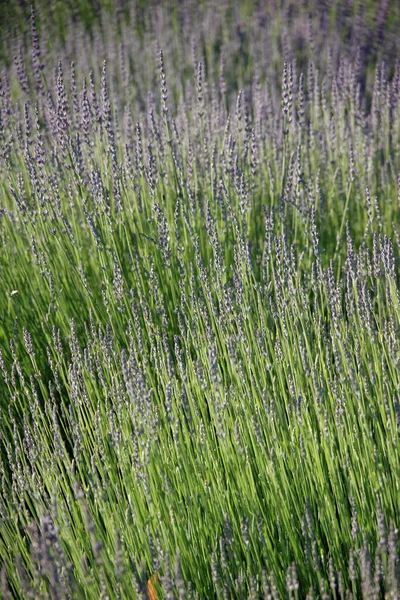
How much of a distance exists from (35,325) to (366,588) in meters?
2.14

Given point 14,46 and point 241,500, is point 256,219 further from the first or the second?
point 14,46

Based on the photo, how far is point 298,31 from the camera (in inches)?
314

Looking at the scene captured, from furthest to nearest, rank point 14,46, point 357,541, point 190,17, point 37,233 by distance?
point 190,17, point 14,46, point 37,233, point 357,541

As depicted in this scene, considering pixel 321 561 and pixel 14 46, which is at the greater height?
pixel 14 46

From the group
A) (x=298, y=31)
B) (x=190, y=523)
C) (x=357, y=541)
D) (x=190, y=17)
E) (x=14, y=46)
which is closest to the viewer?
(x=357, y=541)

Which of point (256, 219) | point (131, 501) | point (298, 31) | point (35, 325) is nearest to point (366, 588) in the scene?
point (131, 501)

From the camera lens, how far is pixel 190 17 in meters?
8.50

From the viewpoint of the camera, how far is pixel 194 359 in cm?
280

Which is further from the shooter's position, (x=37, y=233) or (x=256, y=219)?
(x=256, y=219)

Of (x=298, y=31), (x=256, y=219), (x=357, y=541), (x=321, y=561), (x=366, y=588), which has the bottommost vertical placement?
(x=321, y=561)

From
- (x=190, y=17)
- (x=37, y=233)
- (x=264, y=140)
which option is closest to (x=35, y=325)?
(x=37, y=233)

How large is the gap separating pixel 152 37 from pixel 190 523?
7.47 metres

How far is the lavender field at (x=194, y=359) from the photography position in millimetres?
1722

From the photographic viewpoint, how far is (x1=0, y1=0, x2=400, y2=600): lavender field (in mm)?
1722
